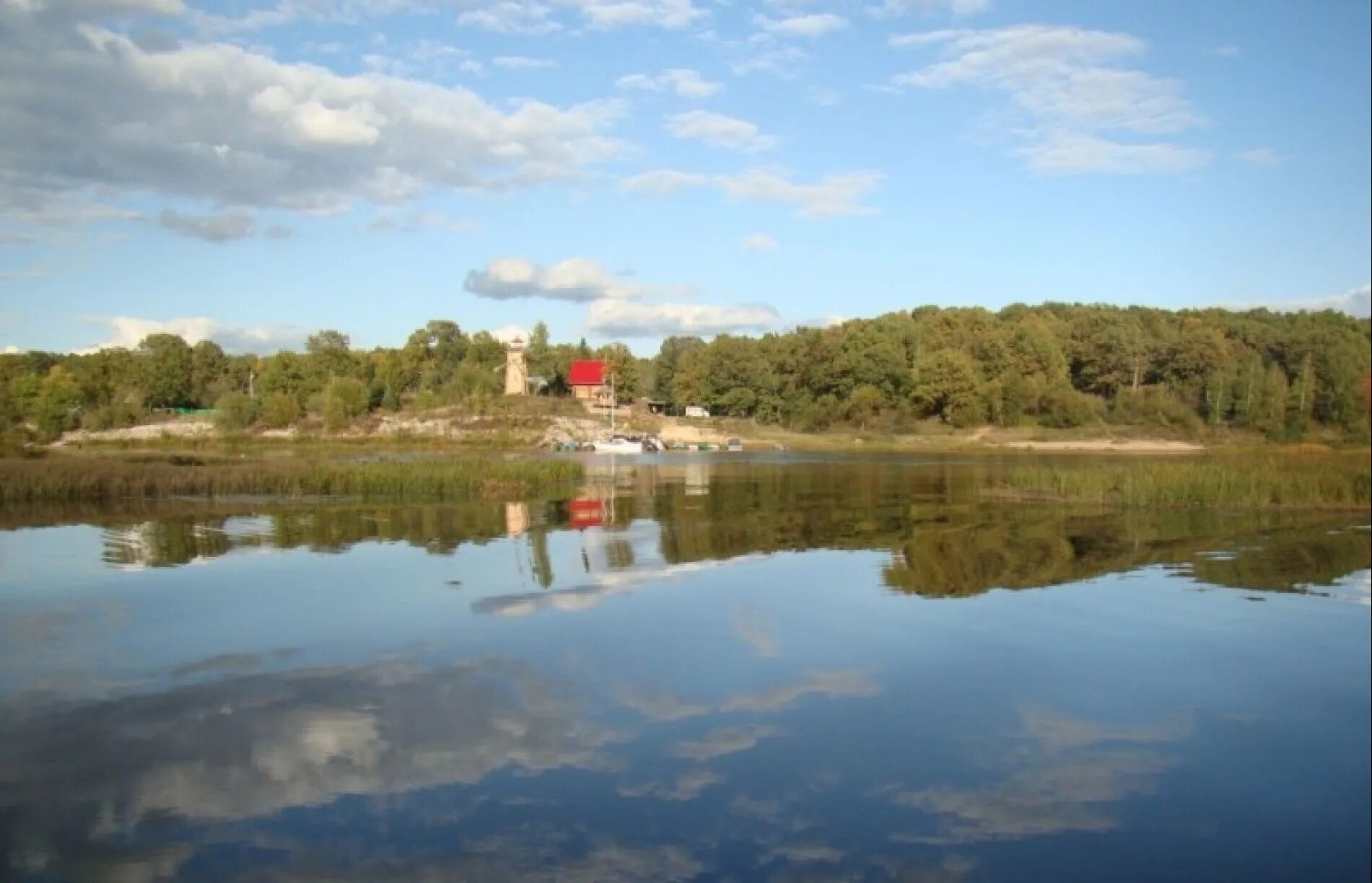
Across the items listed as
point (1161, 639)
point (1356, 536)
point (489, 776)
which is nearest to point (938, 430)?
point (1356, 536)

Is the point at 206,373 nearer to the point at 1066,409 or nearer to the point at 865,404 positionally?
the point at 865,404

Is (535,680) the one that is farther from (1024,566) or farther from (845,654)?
(1024,566)

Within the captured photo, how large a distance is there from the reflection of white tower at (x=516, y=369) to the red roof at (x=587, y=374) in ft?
19.6

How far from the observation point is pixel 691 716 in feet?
32.8

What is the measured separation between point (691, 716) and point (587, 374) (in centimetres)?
8947

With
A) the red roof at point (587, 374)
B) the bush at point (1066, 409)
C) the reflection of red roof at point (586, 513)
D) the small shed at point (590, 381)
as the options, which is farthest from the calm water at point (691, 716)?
the red roof at point (587, 374)

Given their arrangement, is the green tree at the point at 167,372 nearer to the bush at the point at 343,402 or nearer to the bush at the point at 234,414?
the bush at the point at 234,414

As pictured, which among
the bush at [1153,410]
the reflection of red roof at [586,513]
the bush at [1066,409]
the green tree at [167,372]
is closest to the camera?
the reflection of red roof at [586,513]

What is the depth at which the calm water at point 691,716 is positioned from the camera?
23.5ft

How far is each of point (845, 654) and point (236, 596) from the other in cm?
992

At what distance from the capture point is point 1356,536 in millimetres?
20016

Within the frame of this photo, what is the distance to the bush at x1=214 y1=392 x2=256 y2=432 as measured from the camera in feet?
257

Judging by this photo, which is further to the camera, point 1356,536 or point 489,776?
point 1356,536

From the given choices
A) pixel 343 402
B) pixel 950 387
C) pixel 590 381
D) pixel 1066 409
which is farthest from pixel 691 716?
pixel 590 381
